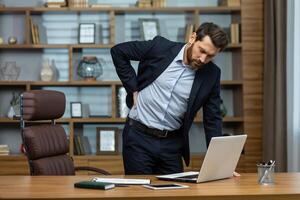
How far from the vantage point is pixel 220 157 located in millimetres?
2918

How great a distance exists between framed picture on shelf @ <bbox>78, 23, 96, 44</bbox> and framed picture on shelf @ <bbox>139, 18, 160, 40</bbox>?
18.8 inches

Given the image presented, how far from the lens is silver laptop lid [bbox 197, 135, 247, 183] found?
2.82m

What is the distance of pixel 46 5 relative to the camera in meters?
5.87

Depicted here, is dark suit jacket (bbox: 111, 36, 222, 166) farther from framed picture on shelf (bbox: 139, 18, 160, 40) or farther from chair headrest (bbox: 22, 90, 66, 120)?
framed picture on shelf (bbox: 139, 18, 160, 40)

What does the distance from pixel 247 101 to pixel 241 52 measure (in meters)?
0.48

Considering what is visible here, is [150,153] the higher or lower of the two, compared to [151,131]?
lower

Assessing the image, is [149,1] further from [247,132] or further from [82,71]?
[247,132]

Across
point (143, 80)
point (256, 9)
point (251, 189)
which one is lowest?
point (251, 189)

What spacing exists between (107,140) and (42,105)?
220 cm

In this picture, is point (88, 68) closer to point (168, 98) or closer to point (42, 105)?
point (42, 105)

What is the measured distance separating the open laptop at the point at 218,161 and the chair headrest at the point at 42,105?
3.42 feet

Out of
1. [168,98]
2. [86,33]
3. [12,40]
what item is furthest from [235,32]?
[168,98]

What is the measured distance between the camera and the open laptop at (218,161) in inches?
111

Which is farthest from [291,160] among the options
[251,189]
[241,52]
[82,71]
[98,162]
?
[251,189]
